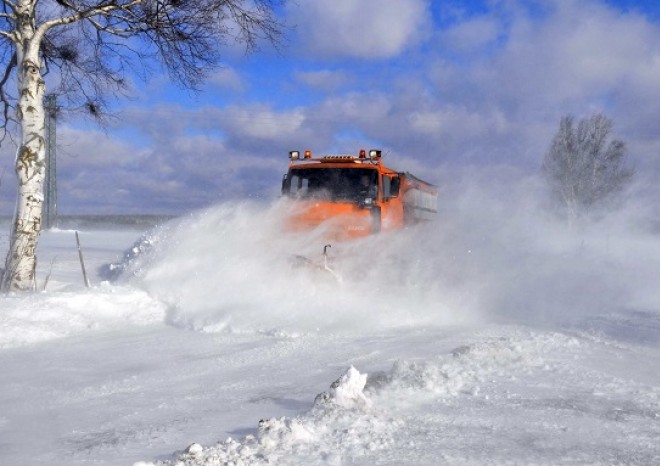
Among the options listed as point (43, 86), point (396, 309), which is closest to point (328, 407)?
point (396, 309)

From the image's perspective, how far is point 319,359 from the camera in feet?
22.4

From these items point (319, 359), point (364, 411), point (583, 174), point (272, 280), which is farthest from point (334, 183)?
point (583, 174)

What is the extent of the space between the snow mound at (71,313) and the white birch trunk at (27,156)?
805 mm

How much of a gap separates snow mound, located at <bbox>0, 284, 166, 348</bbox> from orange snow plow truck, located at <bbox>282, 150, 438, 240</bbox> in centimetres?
301

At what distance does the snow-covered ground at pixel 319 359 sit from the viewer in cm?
423

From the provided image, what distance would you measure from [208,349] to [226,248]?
4016 millimetres

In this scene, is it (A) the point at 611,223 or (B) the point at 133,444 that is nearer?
(B) the point at 133,444

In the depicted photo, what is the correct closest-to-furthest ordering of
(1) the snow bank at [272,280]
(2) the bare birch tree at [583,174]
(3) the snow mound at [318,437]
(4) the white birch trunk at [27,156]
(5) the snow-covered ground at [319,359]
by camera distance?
(3) the snow mound at [318,437]
(5) the snow-covered ground at [319,359]
(1) the snow bank at [272,280]
(4) the white birch trunk at [27,156]
(2) the bare birch tree at [583,174]

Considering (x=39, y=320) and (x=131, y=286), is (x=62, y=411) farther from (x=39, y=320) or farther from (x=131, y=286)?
Answer: (x=131, y=286)

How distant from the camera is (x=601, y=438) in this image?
4.30 meters

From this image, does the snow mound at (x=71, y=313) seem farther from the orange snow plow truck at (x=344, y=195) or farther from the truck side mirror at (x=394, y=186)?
the truck side mirror at (x=394, y=186)

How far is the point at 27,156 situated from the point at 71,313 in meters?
2.63

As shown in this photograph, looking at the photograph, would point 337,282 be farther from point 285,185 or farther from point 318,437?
point 318,437

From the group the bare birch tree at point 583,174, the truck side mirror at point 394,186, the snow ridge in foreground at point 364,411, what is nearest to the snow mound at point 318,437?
the snow ridge in foreground at point 364,411
